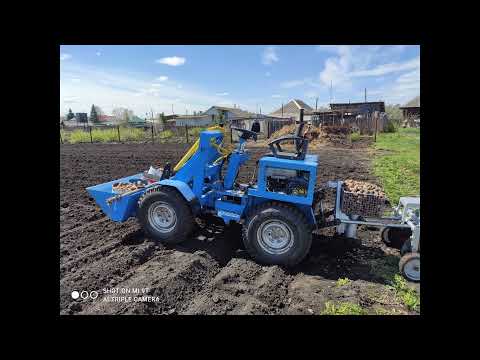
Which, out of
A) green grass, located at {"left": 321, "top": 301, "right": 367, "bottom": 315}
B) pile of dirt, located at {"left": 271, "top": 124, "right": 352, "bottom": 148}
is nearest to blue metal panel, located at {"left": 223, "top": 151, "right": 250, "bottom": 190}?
green grass, located at {"left": 321, "top": 301, "right": 367, "bottom": 315}

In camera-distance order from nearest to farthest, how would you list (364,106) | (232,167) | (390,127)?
1. (232,167)
2. (390,127)
3. (364,106)

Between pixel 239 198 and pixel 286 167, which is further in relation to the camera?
pixel 239 198

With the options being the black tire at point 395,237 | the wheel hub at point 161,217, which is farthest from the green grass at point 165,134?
the black tire at point 395,237

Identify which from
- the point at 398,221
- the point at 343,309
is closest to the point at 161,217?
the point at 343,309

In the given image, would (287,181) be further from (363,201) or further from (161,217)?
(161,217)

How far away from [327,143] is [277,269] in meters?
19.6

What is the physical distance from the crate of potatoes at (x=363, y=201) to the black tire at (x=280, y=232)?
26.1 inches

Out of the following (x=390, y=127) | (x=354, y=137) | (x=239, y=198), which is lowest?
(x=239, y=198)

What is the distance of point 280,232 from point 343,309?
133 cm

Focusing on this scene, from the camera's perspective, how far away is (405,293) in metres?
4.06

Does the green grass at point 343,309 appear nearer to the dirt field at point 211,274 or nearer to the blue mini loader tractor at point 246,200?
the dirt field at point 211,274

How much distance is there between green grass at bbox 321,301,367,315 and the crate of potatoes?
139 centimetres

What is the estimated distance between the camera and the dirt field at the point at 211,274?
3.87 m
